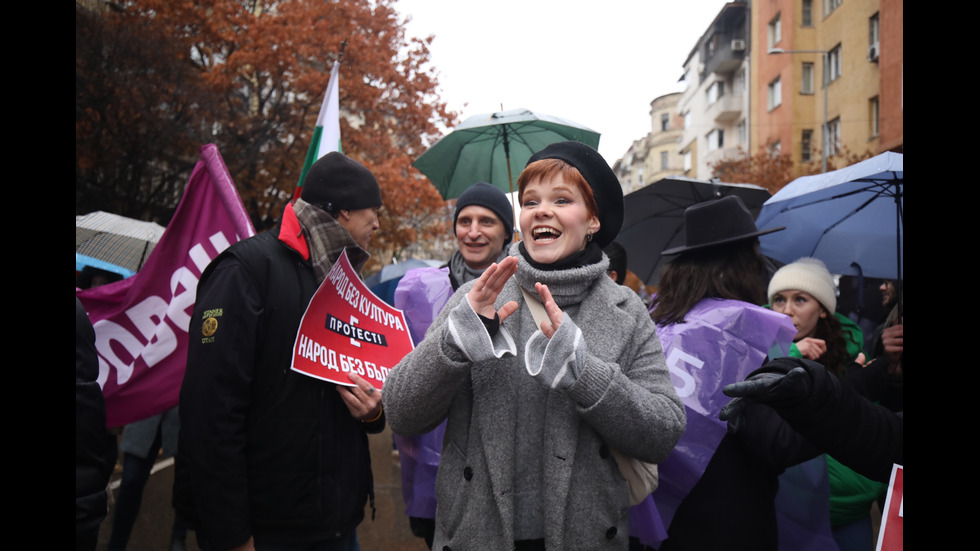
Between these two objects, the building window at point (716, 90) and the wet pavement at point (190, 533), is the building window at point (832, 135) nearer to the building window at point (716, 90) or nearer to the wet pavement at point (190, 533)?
the building window at point (716, 90)

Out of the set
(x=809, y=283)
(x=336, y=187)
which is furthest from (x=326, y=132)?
(x=809, y=283)

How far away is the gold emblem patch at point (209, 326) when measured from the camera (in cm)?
219

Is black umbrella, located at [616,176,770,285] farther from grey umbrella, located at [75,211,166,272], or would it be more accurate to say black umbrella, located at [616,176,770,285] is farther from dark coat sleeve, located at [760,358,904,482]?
grey umbrella, located at [75,211,166,272]

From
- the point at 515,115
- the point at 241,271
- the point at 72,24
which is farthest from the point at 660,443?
the point at 515,115

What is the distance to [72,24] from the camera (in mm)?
1425

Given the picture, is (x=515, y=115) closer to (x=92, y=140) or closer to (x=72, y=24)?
(x=72, y=24)

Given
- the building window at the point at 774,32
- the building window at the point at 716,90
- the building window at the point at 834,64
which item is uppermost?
the building window at the point at 716,90

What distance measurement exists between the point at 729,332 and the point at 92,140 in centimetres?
1230

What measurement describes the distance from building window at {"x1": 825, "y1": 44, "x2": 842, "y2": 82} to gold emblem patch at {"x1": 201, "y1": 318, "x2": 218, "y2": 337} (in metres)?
20.9

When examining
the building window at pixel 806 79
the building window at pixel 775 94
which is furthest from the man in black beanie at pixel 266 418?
the building window at pixel 775 94

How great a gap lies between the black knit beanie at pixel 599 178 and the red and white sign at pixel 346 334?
938 mm

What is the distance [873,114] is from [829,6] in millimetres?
3596

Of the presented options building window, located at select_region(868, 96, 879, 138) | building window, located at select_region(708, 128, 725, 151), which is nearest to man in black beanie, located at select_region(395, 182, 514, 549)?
building window, located at select_region(868, 96, 879, 138)

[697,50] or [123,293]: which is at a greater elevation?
[697,50]
